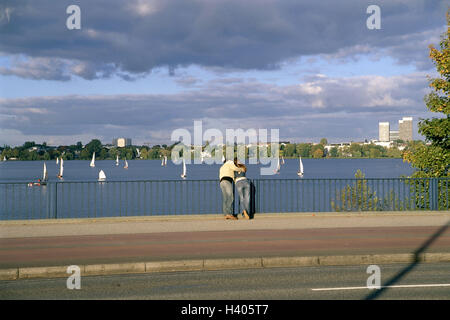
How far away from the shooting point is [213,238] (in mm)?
11992

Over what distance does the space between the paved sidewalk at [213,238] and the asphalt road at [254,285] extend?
74cm

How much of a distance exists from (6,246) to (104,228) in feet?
9.93

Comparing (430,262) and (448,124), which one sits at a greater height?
(448,124)

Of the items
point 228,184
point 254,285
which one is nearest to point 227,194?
point 228,184

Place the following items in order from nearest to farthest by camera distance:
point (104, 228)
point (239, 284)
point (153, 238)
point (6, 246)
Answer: point (239, 284), point (6, 246), point (153, 238), point (104, 228)

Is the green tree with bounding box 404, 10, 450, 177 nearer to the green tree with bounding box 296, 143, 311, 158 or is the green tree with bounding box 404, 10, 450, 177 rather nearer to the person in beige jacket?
the person in beige jacket

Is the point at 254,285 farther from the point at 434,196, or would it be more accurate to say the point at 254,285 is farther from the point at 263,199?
the point at 263,199

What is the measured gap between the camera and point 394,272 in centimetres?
878

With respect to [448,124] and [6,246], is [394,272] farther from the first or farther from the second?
[448,124]

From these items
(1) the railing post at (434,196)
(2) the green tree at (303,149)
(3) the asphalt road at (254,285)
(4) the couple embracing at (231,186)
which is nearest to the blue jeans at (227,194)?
(4) the couple embracing at (231,186)

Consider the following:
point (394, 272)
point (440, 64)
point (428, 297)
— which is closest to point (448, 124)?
point (440, 64)

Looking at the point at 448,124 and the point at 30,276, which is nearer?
the point at 30,276

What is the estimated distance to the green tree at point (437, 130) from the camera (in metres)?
21.6

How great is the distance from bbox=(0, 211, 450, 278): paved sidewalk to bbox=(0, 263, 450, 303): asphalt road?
0.74m
